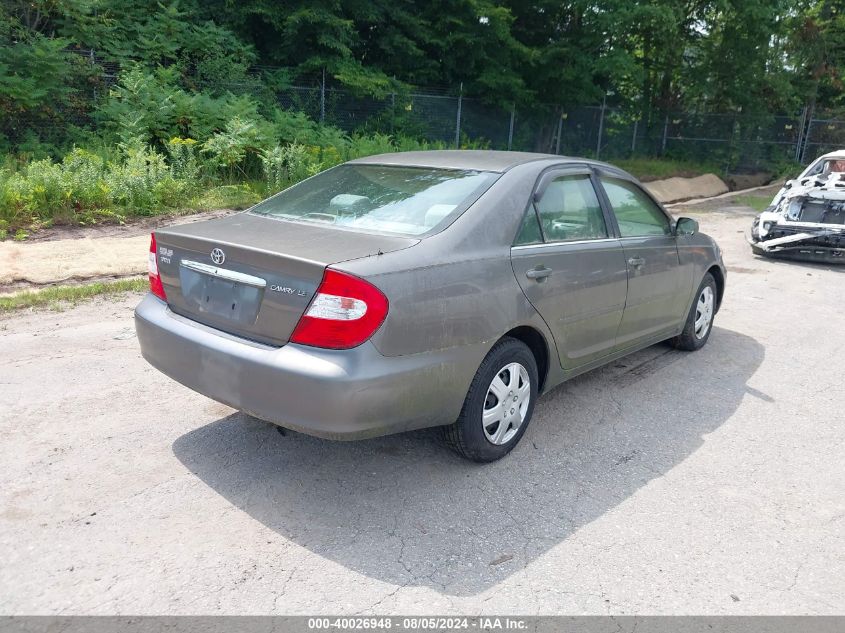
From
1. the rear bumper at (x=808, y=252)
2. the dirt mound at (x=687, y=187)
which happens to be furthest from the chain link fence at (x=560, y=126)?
the rear bumper at (x=808, y=252)

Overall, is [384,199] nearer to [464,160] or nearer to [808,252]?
[464,160]

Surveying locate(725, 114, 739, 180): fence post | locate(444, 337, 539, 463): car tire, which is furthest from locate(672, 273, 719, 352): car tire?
locate(725, 114, 739, 180): fence post

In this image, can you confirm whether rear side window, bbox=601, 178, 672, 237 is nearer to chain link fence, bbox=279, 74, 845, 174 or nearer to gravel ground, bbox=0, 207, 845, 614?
gravel ground, bbox=0, 207, 845, 614

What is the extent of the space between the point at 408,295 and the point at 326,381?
0.55 m

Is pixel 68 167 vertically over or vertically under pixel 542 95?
under

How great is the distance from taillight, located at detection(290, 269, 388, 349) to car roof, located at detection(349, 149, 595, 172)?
1.48 m

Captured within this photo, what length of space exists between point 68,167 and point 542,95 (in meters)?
14.9

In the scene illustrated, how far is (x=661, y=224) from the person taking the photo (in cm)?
563

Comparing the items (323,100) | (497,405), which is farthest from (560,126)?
(497,405)

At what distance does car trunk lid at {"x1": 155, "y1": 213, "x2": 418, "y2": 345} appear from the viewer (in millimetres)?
3385

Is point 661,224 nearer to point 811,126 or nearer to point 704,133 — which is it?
point 704,133

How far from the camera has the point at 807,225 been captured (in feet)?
35.0

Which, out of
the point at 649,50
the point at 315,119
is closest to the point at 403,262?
the point at 315,119

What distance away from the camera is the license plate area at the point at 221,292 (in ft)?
11.6
